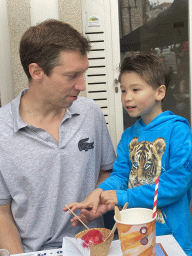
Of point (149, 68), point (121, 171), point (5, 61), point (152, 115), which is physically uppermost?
point (5, 61)

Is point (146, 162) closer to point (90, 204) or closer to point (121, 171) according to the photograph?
point (121, 171)

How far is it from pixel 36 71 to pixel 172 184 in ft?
3.04

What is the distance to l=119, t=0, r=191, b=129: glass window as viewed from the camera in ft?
10.3

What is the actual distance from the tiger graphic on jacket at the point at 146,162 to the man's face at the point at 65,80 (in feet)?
1.43

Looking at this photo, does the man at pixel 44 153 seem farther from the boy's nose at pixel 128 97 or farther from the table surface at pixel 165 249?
the table surface at pixel 165 249

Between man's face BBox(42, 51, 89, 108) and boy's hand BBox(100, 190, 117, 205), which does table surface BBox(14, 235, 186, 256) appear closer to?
boy's hand BBox(100, 190, 117, 205)

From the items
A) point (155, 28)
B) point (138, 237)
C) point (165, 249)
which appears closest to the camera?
point (138, 237)


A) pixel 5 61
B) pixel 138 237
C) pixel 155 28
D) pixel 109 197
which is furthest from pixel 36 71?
pixel 155 28

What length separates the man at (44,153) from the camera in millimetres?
1648

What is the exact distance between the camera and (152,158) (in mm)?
1543

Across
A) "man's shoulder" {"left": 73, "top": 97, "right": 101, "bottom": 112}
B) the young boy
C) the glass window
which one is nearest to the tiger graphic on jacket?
the young boy

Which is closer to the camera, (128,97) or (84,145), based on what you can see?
(128,97)

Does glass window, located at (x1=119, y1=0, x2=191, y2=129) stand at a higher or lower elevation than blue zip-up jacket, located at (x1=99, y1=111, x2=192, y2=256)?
higher

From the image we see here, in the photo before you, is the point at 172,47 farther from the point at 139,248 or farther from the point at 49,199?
the point at 139,248
